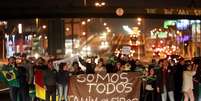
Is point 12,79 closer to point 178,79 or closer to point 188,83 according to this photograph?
point 178,79

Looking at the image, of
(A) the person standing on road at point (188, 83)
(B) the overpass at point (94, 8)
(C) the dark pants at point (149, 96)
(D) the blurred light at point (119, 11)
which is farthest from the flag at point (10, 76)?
(D) the blurred light at point (119, 11)

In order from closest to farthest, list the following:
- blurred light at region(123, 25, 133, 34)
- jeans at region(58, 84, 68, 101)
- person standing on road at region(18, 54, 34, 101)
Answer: jeans at region(58, 84, 68, 101), person standing on road at region(18, 54, 34, 101), blurred light at region(123, 25, 133, 34)

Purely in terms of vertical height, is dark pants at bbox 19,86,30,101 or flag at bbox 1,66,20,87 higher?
flag at bbox 1,66,20,87

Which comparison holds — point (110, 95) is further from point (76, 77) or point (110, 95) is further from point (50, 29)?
point (50, 29)

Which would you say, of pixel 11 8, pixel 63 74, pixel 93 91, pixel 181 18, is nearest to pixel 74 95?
pixel 93 91

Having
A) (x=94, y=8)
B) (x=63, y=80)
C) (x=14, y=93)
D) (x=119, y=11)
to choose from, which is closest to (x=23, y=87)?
(x=14, y=93)

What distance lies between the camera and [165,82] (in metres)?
16.2

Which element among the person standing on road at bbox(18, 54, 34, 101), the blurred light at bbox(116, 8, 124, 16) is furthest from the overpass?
the person standing on road at bbox(18, 54, 34, 101)

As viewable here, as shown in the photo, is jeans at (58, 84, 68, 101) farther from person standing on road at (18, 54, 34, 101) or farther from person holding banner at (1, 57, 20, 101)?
person holding banner at (1, 57, 20, 101)

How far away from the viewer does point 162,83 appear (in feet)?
53.1

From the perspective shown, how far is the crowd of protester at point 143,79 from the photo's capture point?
16.2 meters

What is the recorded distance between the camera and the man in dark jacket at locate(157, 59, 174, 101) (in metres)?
16.2

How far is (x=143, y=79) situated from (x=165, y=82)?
0.75m

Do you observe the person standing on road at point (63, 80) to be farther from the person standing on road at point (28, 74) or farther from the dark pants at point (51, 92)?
the person standing on road at point (28, 74)
